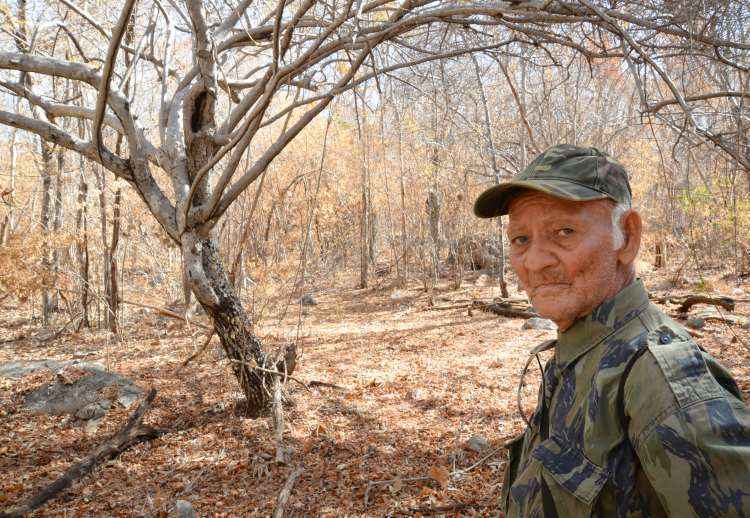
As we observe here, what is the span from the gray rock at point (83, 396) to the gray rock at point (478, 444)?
2.97m

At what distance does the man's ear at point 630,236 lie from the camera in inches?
43.9

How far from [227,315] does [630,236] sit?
3.14 metres

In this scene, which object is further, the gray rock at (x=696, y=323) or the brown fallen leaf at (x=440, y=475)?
the gray rock at (x=696, y=323)

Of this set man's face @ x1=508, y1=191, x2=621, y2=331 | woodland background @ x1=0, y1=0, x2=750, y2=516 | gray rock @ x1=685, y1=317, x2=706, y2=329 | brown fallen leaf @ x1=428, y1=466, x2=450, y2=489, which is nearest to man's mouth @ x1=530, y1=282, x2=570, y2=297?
man's face @ x1=508, y1=191, x2=621, y2=331

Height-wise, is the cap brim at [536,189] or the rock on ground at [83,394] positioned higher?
the cap brim at [536,189]

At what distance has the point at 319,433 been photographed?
3793mm

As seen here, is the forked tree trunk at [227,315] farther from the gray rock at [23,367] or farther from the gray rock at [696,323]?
the gray rock at [696,323]

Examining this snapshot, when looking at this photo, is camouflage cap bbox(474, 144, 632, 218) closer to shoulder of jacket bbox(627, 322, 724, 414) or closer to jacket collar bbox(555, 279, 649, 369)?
jacket collar bbox(555, 279, 649, 369)

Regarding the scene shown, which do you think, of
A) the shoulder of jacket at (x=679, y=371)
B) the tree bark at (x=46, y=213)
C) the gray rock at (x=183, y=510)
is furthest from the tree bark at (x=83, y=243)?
the shoulder of jacket at (x=679, y=371)

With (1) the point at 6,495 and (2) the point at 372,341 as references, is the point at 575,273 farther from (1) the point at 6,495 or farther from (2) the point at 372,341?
(2) the point at 372,341

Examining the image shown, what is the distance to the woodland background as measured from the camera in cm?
293

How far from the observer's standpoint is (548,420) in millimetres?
1193

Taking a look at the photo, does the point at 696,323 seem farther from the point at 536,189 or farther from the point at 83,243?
the point at 83,243

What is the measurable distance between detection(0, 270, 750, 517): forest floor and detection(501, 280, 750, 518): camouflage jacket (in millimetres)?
1840
